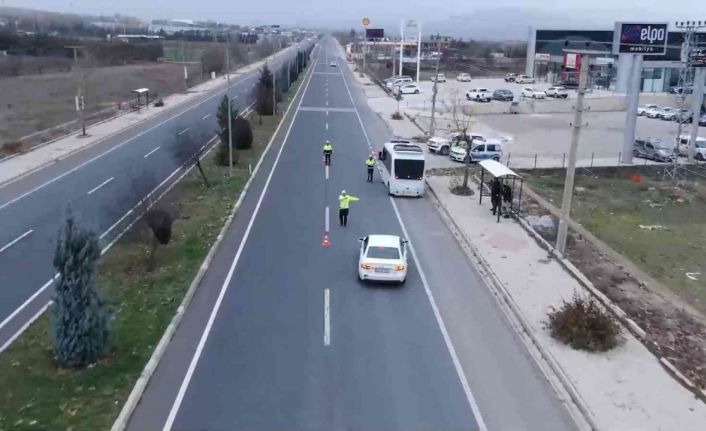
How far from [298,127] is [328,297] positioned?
34.3 meters

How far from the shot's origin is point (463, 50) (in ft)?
556

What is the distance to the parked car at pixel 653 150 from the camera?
40719 millimetres

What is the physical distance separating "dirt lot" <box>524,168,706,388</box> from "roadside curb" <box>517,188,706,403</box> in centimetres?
26

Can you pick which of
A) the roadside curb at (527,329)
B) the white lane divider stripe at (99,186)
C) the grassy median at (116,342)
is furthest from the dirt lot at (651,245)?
the white lane divider stripe at (99,186)

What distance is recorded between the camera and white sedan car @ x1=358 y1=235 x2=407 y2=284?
18.2 m

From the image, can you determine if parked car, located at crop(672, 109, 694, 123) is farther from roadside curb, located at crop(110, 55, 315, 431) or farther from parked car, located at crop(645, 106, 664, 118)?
roadside curb, located at crop(110, 55, 315, 431)

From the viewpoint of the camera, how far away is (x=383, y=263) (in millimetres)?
18250

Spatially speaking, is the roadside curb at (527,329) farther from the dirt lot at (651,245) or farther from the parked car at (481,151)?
the parked car at (481,151)

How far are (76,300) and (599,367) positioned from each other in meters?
10.2

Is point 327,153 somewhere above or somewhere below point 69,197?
above

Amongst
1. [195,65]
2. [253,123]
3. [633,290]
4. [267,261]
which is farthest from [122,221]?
[195,65]

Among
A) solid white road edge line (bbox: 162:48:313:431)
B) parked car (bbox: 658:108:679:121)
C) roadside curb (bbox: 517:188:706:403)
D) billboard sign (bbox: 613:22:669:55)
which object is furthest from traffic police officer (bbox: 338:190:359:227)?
parked car (bbox: 658:108:679:121)

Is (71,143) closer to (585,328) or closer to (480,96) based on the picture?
(585,328)

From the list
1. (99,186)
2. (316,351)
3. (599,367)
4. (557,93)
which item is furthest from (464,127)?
(557,93)
